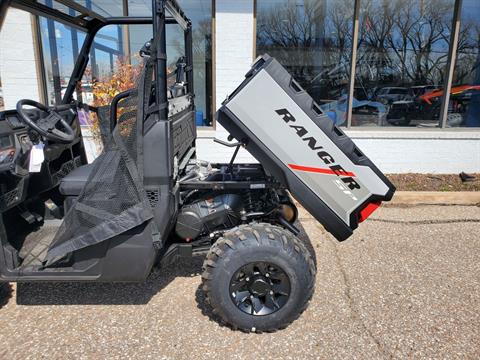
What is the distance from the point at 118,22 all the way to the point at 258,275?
2.63 metres

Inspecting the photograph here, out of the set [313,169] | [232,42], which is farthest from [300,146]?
[232,42]

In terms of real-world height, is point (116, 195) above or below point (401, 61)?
below

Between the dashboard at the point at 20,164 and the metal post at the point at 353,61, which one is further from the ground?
the metal post at the point at 353,61

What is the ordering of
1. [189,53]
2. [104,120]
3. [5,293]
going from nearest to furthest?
1. [5,293]
2. [104,120]
3. [189,53]

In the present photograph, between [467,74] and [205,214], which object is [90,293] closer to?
[205,214]

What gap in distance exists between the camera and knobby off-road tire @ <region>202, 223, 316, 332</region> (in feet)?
7.95

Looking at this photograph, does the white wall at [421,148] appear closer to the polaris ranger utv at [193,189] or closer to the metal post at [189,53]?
the metal post at [189,53]

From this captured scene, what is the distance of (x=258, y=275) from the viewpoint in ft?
8.10

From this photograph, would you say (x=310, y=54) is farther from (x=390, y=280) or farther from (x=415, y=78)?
(x=390, y=280)

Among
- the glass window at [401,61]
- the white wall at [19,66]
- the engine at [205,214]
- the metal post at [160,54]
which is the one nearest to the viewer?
the metal post at [160,54]

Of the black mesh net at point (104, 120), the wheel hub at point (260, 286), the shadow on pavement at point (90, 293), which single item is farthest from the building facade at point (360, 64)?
the wheel hub at point (260, 286)

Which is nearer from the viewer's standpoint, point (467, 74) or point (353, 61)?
point (353, 61)

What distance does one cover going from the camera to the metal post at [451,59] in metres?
6.22

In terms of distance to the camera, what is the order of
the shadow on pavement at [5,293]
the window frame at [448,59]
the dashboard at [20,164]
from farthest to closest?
1. the window frame at [448,59]
2. the shadow on pavement at [5,293]
3. the dashboard at [20,164]
